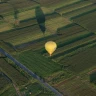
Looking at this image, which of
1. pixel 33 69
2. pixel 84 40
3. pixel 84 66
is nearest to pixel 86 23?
pixel 84 40

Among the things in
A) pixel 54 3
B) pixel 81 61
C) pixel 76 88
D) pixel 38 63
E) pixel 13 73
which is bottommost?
pixel 76 88

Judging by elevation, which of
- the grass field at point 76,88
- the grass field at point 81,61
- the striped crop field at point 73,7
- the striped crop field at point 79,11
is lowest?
the grass field at point 76,88

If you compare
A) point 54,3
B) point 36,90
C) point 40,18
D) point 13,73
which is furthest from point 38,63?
point 54,3

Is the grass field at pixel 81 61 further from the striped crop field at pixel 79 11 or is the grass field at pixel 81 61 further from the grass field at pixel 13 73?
the striped crop field at pixel 79 11

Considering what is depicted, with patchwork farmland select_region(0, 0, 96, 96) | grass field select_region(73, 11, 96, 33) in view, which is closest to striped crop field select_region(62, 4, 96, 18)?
patchwork farmland select_region(0, 0, 96, 96)

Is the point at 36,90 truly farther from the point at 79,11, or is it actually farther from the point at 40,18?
the point at 79,11

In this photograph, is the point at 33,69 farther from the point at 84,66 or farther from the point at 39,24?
the point at 39,24

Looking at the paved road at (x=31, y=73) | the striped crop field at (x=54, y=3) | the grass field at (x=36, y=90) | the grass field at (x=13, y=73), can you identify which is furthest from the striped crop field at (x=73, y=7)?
the grass field at (x=36, y=90)

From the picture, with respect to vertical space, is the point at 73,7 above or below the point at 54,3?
below

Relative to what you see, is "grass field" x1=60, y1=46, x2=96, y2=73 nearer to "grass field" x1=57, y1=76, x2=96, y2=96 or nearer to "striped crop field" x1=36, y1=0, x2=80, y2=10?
"grass field" x1=57, y1=76, x2=96, y2=96
